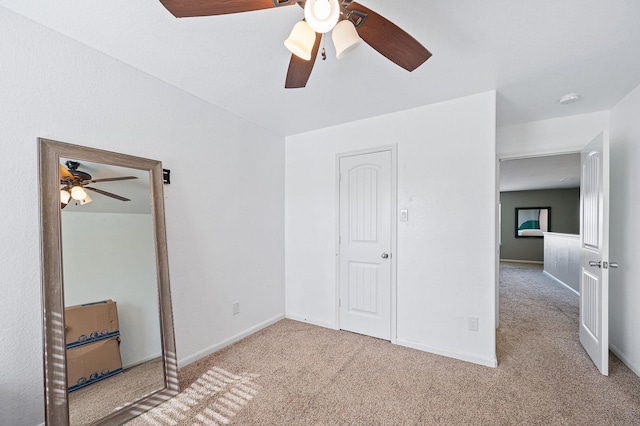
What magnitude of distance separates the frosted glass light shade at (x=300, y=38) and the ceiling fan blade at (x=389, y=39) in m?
0.20

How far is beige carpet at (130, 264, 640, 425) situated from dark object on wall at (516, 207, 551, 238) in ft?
22.3

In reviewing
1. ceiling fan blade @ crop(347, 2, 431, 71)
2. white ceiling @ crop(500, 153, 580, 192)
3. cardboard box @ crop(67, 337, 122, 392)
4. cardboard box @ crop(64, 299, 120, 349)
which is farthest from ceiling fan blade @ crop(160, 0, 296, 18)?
white ceiling @ crop(500, 153, 580, 192)

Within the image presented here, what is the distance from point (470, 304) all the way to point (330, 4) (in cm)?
257

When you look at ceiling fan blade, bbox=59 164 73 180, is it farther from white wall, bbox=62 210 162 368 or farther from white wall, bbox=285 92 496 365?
white wall, bbox=285 92 496 365

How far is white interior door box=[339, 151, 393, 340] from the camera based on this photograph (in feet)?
9.85

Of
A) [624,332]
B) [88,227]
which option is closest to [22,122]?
[88,227]

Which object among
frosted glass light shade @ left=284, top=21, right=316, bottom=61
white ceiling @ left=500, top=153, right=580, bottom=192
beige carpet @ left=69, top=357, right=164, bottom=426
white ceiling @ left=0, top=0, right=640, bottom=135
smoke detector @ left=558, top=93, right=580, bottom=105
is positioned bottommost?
beige carpet @ left=69, top=357, right=164, bottom=426

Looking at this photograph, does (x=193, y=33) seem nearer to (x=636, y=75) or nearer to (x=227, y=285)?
(x=227, y=285)

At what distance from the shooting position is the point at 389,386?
2.16m

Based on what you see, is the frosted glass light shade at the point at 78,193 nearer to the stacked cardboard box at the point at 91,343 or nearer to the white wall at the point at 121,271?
the white wall at the point at 121,271

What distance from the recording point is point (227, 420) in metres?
1.81

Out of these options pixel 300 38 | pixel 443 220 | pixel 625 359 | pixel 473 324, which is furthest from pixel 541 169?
pixel 300 38

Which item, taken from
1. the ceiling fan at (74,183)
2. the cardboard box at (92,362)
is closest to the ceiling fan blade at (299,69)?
the ceiling fan at (74,183)

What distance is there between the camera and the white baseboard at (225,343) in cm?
247
